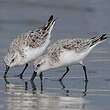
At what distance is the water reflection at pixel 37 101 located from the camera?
38.7ft

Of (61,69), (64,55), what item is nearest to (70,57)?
(64,55)

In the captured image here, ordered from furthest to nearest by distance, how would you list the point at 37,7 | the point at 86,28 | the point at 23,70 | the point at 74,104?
the point at 37,7 < the point at 86,28 < the point at 23,70 < the point at 74,104

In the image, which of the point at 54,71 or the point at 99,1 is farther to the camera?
the point at 99,1

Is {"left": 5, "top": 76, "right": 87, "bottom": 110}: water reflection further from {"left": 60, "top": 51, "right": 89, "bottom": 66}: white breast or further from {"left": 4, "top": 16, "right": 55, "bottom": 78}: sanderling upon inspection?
{"left": 4, "top": 16, "right": 55, "bottom": 78}: sanderling

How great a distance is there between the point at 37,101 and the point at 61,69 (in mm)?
3730

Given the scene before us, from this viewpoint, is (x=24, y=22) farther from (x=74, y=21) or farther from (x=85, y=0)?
(x=85, y=0)

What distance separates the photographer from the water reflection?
38.7ft

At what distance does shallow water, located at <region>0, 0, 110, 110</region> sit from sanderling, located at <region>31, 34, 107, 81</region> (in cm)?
30

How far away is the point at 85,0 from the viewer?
80.7ft

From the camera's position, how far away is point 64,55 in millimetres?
14641

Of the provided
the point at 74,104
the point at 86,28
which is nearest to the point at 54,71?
the point at 74,104

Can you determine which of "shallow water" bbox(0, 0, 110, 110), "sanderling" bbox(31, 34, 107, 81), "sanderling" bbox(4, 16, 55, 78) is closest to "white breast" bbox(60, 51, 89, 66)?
"sanderling" bbox(31, 34, 107, 81)

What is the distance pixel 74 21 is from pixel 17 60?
6.73 m

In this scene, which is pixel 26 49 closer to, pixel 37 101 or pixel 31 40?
pixel 31 40
